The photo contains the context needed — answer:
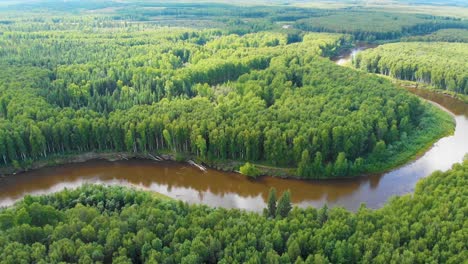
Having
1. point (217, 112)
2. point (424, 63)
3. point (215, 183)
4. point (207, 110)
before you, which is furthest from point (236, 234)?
point (424, 63)

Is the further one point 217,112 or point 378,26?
point 378,26

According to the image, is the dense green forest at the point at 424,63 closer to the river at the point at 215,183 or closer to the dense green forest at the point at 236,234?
the river at the point at 215,183

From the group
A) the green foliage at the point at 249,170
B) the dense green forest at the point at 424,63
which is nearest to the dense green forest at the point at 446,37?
the dense green forest at the point at 424,63

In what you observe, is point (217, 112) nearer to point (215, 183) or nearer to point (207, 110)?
point (207, 110)

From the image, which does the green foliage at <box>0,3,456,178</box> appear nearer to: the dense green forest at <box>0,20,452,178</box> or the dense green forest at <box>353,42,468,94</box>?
the dense green forest at <box>0,20,452,178</box>

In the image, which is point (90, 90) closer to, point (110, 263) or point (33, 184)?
point (33, 184)

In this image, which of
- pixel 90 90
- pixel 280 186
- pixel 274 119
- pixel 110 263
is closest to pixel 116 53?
pixel 90 90
